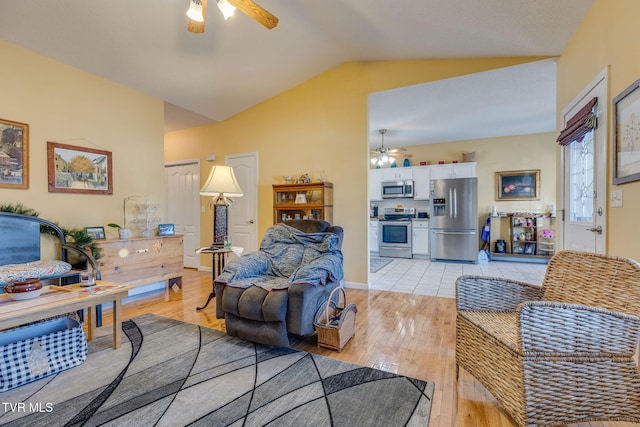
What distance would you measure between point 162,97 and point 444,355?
14.8ft

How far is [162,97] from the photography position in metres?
4.05

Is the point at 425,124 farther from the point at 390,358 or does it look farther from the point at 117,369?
the point at 117,369

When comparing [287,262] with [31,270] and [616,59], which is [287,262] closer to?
[31,270]

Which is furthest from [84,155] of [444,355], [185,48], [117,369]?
[444,355]

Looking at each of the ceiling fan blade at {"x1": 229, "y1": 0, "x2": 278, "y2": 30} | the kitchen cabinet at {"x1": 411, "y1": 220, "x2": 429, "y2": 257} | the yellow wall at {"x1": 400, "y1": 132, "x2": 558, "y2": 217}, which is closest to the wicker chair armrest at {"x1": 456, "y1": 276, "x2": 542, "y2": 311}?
the ceiling fan blade at {"x1": 229, "y1": 0, "x2": 278, "y2": 30}

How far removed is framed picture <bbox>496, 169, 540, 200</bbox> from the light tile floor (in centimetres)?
136

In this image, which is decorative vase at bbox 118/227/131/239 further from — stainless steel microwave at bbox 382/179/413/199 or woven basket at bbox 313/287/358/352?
stainless steel microwave at bbox 382/179/413/199

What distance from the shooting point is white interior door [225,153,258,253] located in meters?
4.76

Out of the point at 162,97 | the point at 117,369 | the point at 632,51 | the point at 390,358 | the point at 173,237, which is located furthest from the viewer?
the point at 162,97

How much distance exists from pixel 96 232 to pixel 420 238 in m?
5.46

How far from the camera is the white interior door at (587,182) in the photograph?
2.01 meters

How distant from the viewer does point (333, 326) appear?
2.19 metres

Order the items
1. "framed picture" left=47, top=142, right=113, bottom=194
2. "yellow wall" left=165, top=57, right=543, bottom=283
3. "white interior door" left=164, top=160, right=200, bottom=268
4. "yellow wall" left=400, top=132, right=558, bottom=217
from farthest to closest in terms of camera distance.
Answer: "yellow wall" left=400, top=132, right=558, bottom=217 → "white interior door" left=164, top=160, right=200, bottom=268 → "yellow wall" left=165, top=57, right=543, bottom=283 → "framed picture" left=47, top=142, right=113, bottom=194

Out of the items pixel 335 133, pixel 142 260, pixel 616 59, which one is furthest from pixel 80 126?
pixel 616 59
